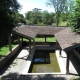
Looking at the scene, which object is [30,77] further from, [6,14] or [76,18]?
[76,18]

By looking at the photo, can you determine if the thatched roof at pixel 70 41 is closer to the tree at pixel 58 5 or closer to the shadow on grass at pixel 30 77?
the shadow on grass at pixel 30 77

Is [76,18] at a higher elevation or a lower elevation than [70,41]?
higher

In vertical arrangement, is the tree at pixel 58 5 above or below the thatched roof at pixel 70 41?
above

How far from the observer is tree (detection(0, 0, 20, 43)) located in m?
8.14

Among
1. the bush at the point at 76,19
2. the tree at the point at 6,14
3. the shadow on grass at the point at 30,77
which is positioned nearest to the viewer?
the tree at the point at 6,14

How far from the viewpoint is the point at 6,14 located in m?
8.41

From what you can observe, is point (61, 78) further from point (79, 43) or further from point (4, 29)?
point (4, 29)

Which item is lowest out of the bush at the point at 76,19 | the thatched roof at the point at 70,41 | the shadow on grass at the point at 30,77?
the shadow on grass at the point at 30,77

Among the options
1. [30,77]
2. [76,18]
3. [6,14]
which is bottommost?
[30,77]

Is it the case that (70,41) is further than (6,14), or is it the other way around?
(70,41)

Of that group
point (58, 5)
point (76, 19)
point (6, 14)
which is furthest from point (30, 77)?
point (58, 5)

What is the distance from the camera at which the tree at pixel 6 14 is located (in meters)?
8.14

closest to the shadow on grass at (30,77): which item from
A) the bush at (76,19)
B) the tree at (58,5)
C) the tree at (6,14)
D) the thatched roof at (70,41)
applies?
the thatched roof at (70,41)

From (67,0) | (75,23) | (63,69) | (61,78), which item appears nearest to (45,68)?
(63,69)
